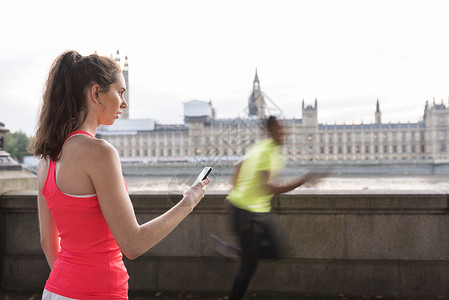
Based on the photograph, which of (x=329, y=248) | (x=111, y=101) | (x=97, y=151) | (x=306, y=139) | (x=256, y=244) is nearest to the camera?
(x=97, y=151)

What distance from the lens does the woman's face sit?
3.01ft

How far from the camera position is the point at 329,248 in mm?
2941

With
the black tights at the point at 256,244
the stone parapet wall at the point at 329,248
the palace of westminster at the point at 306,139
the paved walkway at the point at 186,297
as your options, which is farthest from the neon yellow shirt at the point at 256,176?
the palace of westminster at the point at 306,139

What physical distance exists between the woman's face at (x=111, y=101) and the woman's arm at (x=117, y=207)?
12cm

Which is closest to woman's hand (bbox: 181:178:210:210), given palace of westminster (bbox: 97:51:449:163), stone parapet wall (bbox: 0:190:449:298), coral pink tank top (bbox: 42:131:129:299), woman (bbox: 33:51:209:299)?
woman (bbox: 33:51:209:299)

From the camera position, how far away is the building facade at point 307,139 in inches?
2987

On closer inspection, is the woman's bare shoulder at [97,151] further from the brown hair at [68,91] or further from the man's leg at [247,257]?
the man's leg at [247,257]

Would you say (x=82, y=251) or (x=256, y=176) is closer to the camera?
(x=82, y=251)

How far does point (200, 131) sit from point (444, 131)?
44616mm

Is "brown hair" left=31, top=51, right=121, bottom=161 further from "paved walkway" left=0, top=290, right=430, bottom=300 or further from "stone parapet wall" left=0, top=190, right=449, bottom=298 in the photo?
"paved walkway" left=0, top=290, right=430, bottom=300

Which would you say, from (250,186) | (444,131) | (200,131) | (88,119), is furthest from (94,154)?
(444,131)

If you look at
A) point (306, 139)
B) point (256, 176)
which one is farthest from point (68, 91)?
point (306, 139)

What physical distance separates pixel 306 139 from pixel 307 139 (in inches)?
7.4

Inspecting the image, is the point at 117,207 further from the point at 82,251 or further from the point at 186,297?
the point at 186,297
